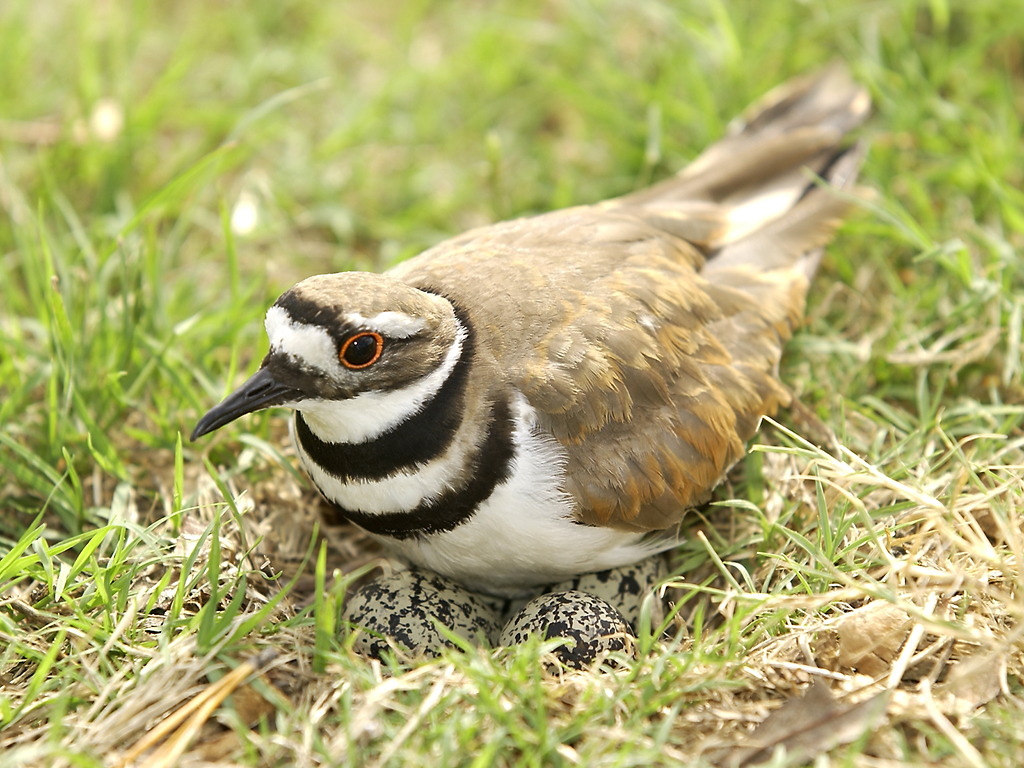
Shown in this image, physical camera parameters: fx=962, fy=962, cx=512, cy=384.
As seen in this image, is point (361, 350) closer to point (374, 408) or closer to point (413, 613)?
point (374, 408)

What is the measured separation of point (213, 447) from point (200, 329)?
60 cm

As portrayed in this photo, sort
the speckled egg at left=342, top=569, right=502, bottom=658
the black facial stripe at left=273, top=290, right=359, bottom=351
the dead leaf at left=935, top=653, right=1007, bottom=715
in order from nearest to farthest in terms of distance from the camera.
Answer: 1. the dead leaf at left=935, top=653, right=1007, bottom=715
2. the black facial stripe at left=273, top=290, right=359, bottom=351
3. the speckled egg at left=342, top=569, right=502, bottom=658

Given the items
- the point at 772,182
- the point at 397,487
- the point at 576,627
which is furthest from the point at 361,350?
the point at 772,182

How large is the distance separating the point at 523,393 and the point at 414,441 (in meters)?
0.39

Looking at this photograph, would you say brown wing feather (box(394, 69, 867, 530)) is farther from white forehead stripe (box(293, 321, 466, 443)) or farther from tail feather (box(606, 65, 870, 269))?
white forehead stripe (box(293, 321, 466, 443))

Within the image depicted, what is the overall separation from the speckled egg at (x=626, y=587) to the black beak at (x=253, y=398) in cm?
120

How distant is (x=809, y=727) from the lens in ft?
8.96

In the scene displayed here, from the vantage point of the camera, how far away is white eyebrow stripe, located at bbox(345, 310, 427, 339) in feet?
9.71

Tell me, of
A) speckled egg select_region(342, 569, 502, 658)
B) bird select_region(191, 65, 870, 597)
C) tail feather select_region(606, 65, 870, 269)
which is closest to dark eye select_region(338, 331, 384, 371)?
bird select_region(191, 65, 870, 597)

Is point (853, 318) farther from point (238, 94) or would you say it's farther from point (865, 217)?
point (238, 94)

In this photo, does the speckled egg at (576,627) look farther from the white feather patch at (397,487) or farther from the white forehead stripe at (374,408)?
the white forehead stripe at (374,408)

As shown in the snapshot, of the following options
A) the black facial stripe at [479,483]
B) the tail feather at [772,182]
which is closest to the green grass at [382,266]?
the tail feather at [772,182]

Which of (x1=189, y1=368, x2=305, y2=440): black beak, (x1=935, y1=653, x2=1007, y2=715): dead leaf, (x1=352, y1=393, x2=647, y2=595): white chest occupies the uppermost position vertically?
(x1=189, y1=368, x2=305, y2=440): black beak

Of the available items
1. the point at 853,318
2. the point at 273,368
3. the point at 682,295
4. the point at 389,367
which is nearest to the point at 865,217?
the point at 853,318
